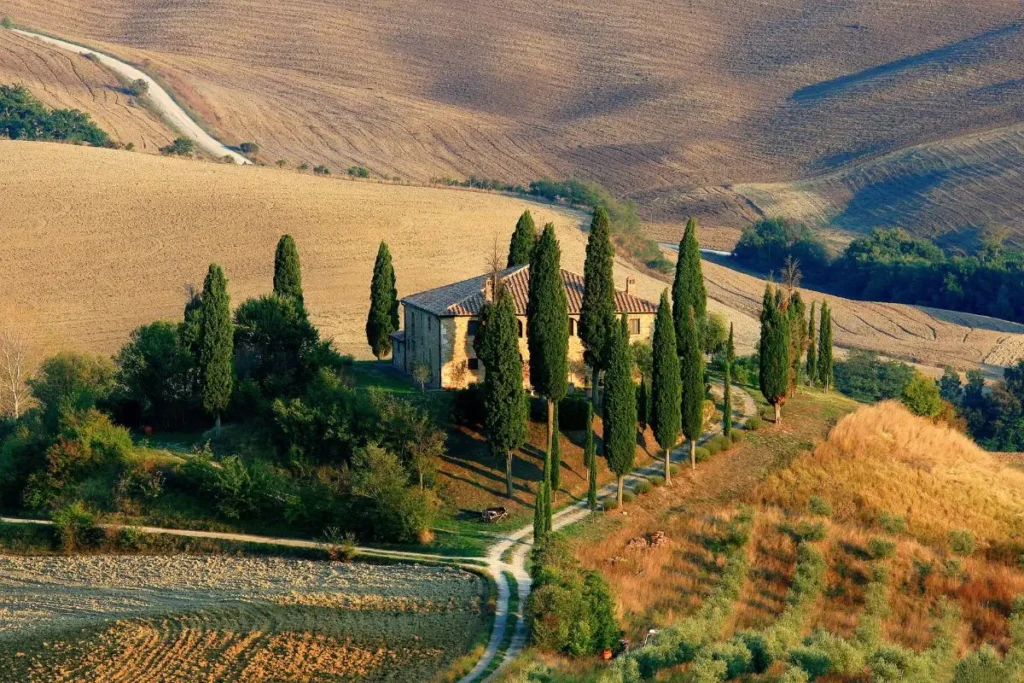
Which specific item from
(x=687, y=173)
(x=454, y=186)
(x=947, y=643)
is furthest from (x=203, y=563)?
(x=687, y=173)

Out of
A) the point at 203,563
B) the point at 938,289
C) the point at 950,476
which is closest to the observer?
the point at 203,563

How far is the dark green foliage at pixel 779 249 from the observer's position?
141375 mm

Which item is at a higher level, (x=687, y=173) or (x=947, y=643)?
(x=687, y=173)

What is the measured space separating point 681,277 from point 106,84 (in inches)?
5179

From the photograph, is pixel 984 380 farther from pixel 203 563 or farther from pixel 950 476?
pixel 203 563

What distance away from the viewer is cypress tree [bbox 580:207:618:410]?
57.5 m

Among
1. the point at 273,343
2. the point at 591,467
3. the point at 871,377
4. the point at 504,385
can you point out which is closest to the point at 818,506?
the point at 591,467

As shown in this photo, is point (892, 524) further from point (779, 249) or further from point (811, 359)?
point (779, 249)

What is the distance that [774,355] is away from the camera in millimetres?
61562

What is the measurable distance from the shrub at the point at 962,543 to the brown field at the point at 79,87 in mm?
119793

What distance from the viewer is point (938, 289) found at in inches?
5049

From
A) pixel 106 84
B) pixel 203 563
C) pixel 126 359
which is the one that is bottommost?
pixel 203 563

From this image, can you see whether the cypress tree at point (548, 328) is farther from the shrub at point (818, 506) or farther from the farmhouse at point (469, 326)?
the shrub at point (818, 506)

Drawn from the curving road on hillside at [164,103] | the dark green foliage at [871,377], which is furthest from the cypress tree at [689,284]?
the curving road on hillside at [164,103]
